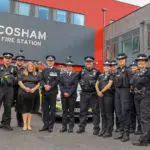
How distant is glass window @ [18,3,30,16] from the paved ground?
20599 millimetres

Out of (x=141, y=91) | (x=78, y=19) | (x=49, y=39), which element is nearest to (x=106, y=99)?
(x=141, y=91)

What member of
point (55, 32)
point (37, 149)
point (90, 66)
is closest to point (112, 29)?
point (55, 32)

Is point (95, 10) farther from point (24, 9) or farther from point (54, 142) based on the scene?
point (54, 142)

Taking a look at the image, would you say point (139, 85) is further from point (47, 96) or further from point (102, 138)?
point (47, 96)

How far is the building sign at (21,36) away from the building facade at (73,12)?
2.51 meters

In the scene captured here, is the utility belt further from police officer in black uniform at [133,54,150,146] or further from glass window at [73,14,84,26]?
glass window at [73,14,84,26]

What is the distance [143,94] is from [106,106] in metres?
1.20

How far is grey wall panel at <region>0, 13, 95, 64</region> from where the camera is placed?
24078mm

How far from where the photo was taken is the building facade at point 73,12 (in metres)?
26.7

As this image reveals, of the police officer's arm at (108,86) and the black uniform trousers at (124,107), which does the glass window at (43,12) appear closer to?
the police officer's arm at (108,86)

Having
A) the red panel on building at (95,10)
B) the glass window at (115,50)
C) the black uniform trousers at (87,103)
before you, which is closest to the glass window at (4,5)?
the red panel on building at (95,10)

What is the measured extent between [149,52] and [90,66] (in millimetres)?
14474

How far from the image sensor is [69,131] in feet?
24.6

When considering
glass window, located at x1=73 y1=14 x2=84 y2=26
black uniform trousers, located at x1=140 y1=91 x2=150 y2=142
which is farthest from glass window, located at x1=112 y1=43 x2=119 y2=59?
black uniform trousers, located at x1=140 y1=91 x2=150 y2=142
